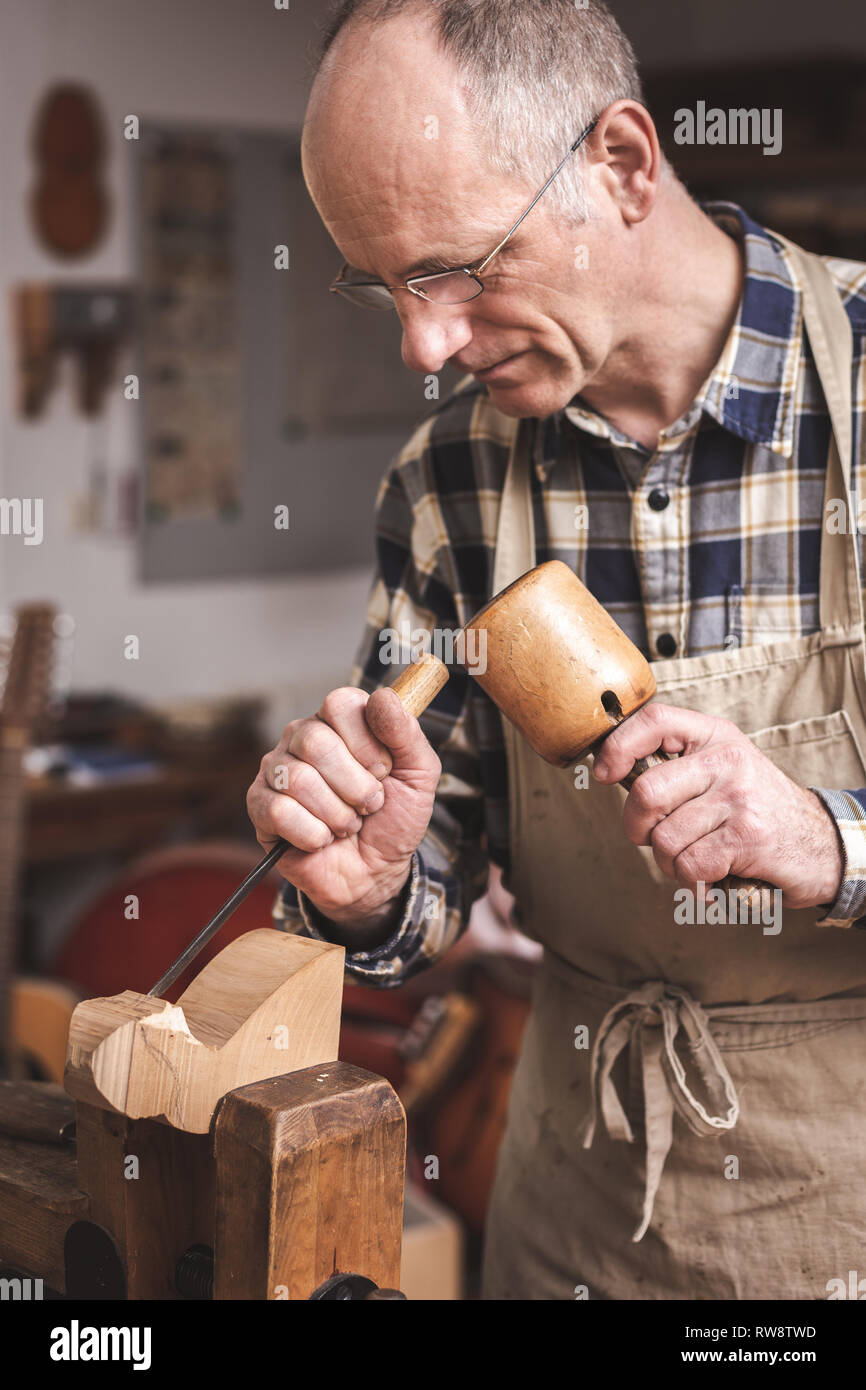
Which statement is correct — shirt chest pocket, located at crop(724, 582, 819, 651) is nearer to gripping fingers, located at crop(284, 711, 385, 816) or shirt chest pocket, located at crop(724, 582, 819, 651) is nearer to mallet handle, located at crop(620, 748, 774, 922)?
mallet handle, located at crop(620, 748, 774, 922)

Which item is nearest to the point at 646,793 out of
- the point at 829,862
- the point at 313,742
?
the point at 829,862

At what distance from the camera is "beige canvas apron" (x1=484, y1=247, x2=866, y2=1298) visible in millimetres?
1380

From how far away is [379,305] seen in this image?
138 cm

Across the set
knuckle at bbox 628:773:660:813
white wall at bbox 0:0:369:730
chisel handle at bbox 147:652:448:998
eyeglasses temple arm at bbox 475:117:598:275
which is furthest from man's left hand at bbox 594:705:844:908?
white wall at bbox 0:0:369:730

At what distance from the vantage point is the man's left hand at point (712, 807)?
118cm

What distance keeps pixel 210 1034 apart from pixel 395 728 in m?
0.30

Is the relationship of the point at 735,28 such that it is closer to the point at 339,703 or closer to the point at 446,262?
the point at 446,262

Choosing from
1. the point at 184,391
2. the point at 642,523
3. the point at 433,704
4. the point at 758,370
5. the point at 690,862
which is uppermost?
the point at 184,391

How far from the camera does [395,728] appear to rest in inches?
46.5

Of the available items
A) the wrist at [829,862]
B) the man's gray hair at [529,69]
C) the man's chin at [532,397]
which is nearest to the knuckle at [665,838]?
the wrist at [829,862]

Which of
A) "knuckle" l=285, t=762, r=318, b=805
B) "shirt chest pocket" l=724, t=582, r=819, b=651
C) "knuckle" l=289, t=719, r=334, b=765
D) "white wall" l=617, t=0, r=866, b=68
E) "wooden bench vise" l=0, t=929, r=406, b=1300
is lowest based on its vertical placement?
"wooden bench vise" l=0, t=929, r=406, b=1300

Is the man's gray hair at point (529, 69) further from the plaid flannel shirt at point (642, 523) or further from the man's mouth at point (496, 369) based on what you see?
the plaid flannel shirt at point (642, 523)

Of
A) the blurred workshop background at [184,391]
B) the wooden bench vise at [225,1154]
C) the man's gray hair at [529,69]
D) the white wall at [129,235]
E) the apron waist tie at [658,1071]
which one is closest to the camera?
the wooden bench vise at [225,1154]

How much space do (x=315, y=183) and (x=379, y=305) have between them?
17 cm
